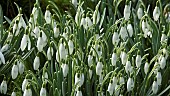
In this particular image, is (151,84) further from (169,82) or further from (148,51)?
(148,51)

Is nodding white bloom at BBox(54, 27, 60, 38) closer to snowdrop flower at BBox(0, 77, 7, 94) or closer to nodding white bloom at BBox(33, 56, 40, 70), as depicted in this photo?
nodding white bloom at BBox(33, 56, 40, 70)

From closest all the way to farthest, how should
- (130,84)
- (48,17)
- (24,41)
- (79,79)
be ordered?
1. (79,79)
2. (130,84)
3. (24,41)
4. (48,17)

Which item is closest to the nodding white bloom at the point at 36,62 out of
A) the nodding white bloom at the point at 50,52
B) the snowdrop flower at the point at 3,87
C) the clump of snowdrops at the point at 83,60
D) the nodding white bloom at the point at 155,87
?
the clump of snowdrops at the point at 83,60

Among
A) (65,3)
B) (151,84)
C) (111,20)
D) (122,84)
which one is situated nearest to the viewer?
(122,84)

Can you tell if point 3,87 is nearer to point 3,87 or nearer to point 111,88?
point 3,87

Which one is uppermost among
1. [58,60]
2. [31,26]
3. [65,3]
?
[65,3]

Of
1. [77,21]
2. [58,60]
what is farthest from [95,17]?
[58,60]

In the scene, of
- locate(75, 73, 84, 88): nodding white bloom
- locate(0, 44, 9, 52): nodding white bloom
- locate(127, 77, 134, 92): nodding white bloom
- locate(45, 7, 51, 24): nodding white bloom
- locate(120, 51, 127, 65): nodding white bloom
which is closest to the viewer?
locate(75, 73, 84, 88): nodding white bloom

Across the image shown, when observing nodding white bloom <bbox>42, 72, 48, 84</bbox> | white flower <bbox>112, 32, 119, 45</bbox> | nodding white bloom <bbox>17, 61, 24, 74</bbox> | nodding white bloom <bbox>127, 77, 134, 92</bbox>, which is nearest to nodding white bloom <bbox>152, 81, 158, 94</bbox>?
nodding white bloom <bbox>127, 77, 134, 92</bbox>

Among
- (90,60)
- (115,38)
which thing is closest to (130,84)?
(90,60)
